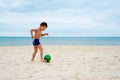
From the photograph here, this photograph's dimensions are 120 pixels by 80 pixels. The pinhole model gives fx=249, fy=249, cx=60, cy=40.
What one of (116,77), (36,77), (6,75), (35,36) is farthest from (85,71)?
(35,36)

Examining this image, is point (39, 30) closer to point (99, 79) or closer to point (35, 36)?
point (35, 36)

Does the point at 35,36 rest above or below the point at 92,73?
above

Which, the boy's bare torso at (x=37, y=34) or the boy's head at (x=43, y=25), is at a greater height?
the boy's head at (x=43, y=25)

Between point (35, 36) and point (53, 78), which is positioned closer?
point (53, 78)

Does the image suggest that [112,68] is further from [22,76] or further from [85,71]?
[22,76]

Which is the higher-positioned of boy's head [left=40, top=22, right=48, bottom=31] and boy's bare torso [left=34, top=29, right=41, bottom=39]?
boy's head [left=40, top=22, right=48, bottom=31]

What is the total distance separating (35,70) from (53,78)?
1.22 m

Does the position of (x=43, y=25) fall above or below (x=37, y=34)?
above

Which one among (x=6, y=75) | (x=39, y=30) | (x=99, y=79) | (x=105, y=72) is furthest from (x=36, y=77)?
(x=39, y=30)

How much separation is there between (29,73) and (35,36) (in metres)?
2.49

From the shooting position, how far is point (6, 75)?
6.38 m

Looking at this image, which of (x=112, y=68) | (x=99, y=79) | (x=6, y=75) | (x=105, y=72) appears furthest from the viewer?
(x=112, y=68)

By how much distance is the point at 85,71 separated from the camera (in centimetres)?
696

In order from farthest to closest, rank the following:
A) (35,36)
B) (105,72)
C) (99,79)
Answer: (35,36) < (105,72) < (99,79)
